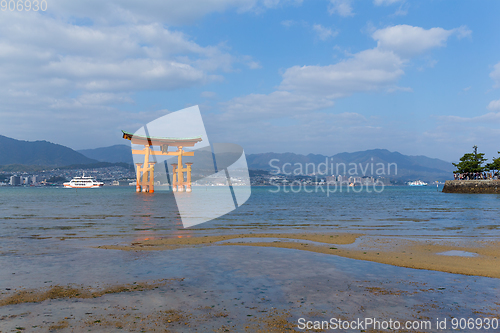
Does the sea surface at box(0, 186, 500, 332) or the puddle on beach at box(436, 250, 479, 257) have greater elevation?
the sea surface at box(0, 186, 500, 332)

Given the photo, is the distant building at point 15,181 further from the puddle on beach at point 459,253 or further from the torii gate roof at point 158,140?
the puddle on beach at point 459,253

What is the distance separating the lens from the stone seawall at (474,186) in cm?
8112

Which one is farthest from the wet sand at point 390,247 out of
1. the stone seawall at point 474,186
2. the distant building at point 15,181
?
the distant building at point 15,181

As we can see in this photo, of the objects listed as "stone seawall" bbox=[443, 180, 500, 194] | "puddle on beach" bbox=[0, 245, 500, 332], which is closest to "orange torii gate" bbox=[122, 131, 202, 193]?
"stone seawall" bbox=[443, 180, 500, 194]

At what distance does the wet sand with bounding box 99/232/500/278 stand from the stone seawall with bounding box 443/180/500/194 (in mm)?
86495

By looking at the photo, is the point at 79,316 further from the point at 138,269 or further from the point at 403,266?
the point at 403,266

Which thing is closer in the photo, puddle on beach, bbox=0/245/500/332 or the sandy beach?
the sandy beach

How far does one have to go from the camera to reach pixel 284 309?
190 inches

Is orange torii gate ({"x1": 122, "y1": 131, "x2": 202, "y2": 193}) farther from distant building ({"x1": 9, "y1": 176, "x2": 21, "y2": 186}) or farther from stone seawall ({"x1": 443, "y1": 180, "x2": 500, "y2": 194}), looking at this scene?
distant building ({"x1": 9, "y1": 176, "x2": 21, "y2": 186})

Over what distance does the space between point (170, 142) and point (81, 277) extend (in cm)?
8870

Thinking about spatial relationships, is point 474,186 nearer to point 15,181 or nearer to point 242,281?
point 242,281

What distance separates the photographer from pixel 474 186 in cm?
8438

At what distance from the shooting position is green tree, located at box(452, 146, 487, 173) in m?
90.4

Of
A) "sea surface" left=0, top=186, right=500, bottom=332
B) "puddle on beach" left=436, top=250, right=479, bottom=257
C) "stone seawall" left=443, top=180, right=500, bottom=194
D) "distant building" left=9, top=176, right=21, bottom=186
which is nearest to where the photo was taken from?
"sea surface" left=0, top=186, right=500, bottom=332
